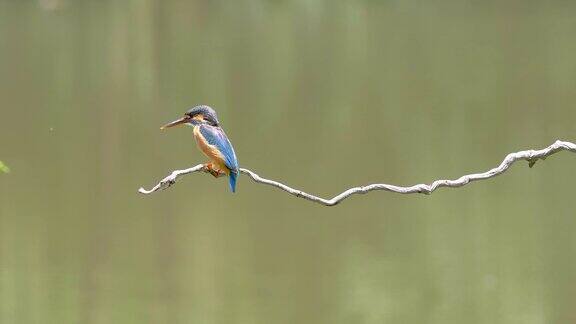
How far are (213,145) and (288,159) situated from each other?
2086mm

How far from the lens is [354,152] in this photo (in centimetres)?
375

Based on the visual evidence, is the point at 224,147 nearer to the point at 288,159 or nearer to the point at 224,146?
the point at 224,146

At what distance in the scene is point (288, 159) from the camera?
3668mm

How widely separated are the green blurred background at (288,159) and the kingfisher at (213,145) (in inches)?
52.6

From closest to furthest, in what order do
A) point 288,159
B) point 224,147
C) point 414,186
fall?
point 414,186 → point 224,147 → point 288,159

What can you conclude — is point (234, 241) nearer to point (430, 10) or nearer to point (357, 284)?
point (357, 284)

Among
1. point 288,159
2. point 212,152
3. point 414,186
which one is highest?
point 288,159

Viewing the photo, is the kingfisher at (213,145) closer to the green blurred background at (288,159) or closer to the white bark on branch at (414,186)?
the white bark on branch at (414,186)

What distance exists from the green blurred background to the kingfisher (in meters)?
1.33

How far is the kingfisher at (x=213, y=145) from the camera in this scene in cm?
158

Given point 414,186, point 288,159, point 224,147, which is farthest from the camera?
point 288,159

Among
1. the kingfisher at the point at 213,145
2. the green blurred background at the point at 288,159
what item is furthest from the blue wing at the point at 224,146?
the green blurred background at the point at 288,159

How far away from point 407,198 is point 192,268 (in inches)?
31.7

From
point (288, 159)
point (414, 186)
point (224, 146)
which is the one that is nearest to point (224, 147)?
point (224, 146)
